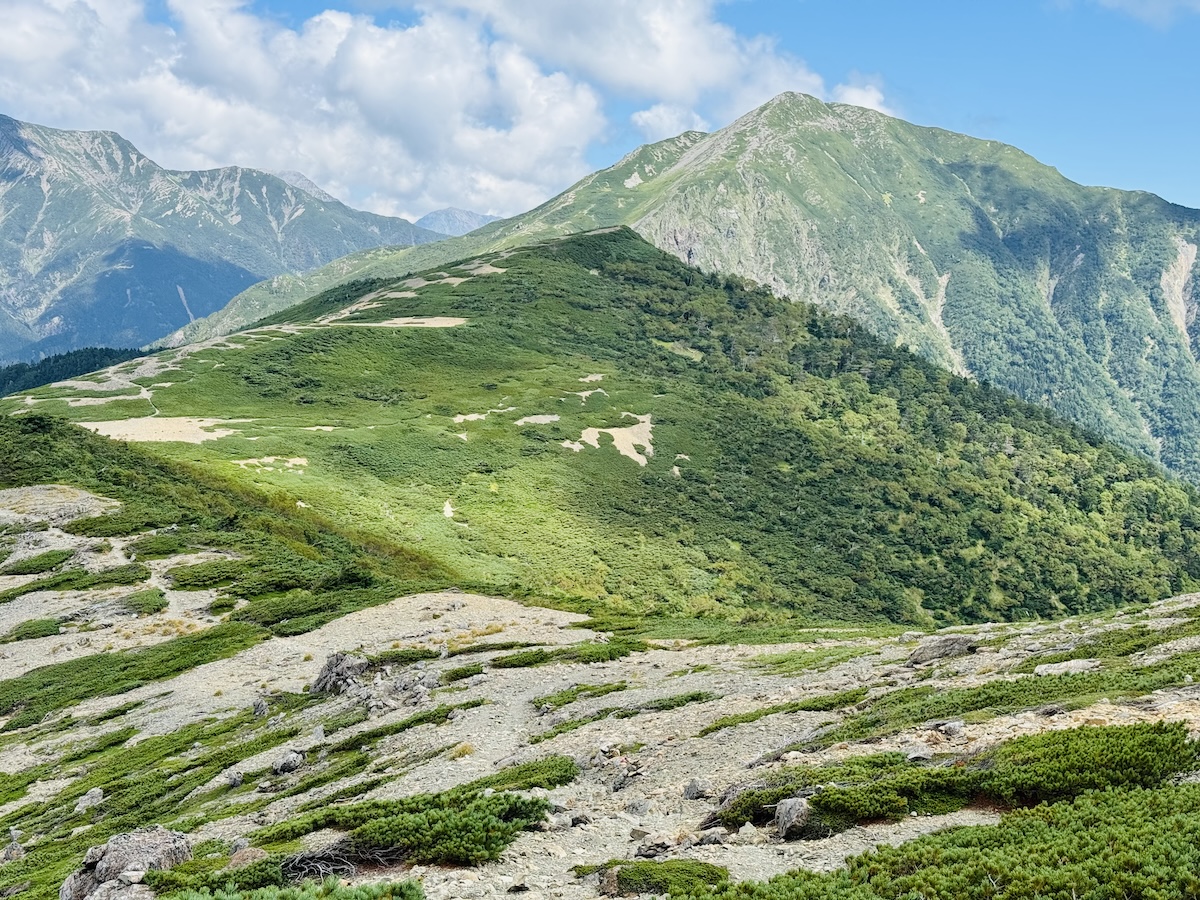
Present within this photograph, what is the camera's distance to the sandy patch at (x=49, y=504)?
69.9 m

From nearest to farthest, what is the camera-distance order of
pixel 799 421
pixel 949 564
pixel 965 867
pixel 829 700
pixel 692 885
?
1. pixel 965 867
2. pixel 692 885
3. pixel 829 700
4. pixel 949 564
5. pixel 799 421

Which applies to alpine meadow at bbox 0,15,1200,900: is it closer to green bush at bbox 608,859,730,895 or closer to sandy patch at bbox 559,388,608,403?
green bush at bbox 608,859,730,895

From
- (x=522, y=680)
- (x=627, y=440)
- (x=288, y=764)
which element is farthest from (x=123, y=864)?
(x=627, y=440)

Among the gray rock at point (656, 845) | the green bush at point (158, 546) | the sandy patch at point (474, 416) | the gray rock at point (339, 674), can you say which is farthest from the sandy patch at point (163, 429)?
the gray rock at point (656, 845)

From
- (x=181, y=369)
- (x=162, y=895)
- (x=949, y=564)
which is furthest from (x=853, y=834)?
(x=181, y=369)

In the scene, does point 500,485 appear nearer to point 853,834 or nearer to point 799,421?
point 799,421

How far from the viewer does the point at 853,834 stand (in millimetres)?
15875

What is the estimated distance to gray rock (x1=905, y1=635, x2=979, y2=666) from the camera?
105 ft

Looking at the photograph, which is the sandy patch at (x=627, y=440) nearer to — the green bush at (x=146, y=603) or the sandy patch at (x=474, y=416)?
the sandy patch at (x=474, y=416)

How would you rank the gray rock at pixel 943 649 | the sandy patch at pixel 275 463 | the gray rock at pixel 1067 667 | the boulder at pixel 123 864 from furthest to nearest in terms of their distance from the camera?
the sandy patch at pixel 275 463, the gray rock at pixel 943 649, the gray rock at pixel 1067 667, the boulder at pixel 123 864

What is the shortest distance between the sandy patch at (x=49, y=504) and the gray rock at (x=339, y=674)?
42645 mm

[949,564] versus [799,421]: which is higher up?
[799,421]

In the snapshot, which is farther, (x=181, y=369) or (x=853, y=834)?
(x=181, y=369)

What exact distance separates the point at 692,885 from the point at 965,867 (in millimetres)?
4484
